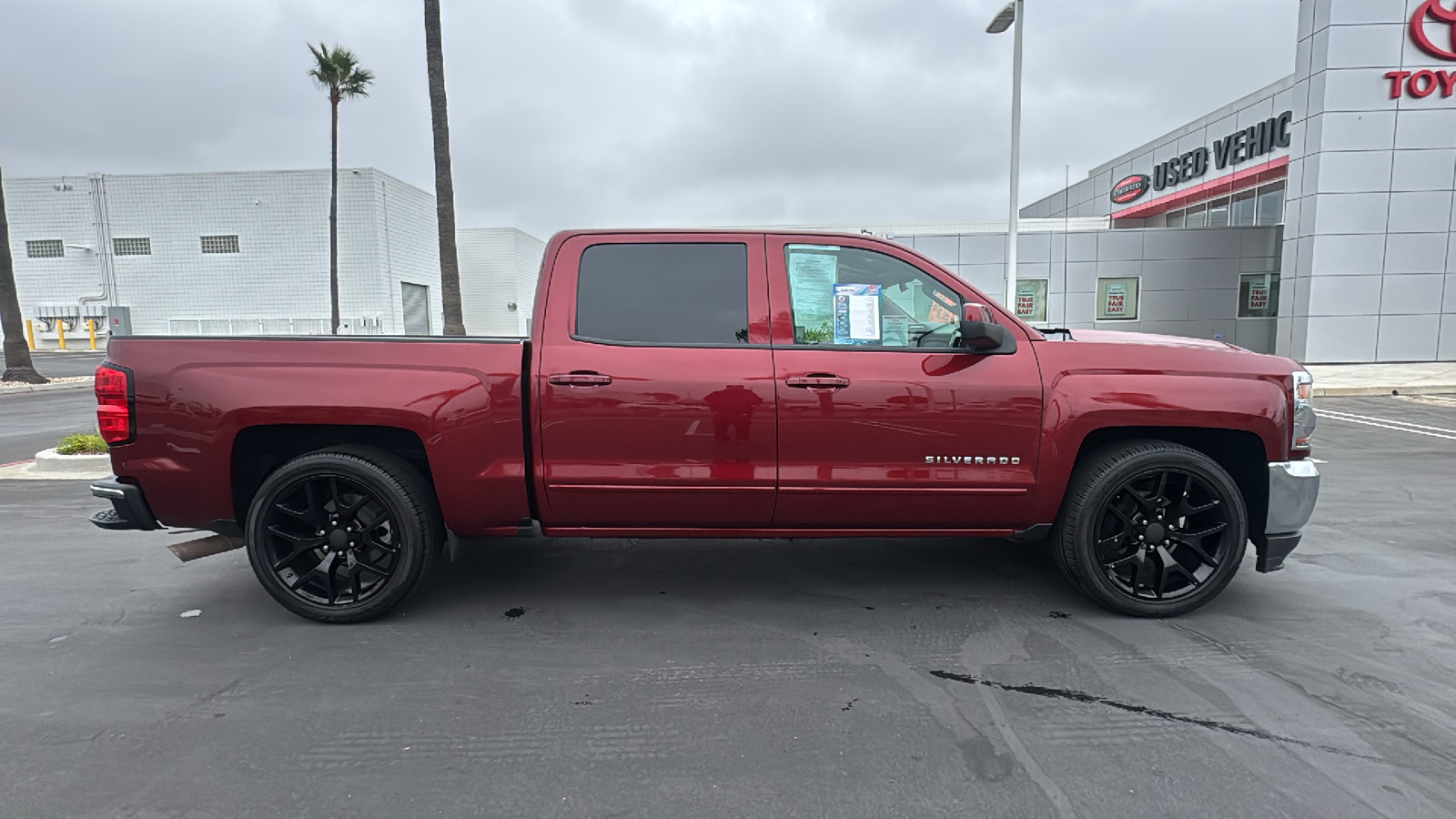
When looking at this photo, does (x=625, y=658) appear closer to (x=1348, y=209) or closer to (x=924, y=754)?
(x=924, y=754)

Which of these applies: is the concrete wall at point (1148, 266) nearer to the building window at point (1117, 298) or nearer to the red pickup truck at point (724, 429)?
the building window at point (1117, 298)

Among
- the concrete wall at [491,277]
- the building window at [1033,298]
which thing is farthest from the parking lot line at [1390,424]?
the concrete wall at [491,277]

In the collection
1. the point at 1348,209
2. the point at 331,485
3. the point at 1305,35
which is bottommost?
the point at 331,485

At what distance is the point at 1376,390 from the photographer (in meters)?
13.9

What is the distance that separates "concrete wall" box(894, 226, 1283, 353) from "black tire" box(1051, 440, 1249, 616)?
18.2 m

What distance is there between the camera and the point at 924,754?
258 cm

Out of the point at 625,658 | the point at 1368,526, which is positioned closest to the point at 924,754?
the point at 625,658

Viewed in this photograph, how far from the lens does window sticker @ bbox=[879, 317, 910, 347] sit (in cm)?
363

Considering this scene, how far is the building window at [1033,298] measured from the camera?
2153cm

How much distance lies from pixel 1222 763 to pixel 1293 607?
179cm

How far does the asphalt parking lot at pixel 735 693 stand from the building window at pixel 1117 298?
18.6 m

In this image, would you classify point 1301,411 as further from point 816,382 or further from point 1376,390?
point 1376,390

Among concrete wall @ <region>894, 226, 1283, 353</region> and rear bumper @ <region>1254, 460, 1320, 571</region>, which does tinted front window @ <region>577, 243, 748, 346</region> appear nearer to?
rear bumper @ <region>1254, 460, 1320, 571</region>

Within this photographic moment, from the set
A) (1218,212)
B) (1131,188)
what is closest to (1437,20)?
(1218,212)
